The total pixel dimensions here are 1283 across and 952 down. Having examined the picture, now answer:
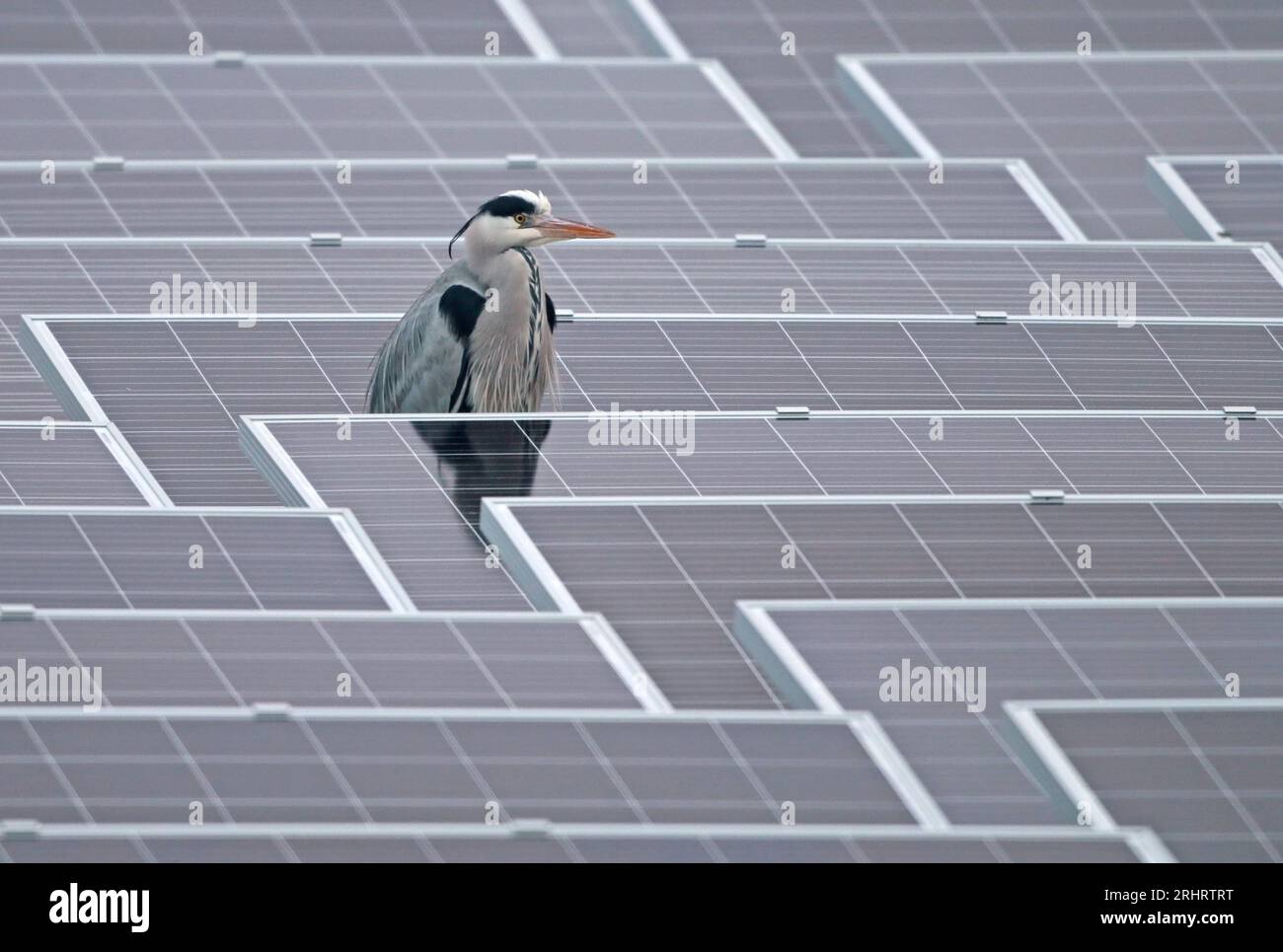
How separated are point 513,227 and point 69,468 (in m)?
3.62

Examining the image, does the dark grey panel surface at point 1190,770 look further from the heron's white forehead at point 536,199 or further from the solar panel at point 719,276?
the solar panel at point 719,276

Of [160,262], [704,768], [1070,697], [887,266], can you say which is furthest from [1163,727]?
[160,262]

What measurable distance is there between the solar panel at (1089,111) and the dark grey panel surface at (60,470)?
12.2 metres

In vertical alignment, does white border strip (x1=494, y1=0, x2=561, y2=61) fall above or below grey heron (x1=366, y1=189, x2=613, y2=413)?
above

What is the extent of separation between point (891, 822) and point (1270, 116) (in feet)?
58.4

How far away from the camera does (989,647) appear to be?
53.8ft

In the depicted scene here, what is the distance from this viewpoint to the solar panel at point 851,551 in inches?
695

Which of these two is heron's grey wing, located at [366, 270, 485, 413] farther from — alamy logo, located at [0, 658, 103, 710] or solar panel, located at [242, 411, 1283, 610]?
alamy logo, located at [0, 658, 103, 710]

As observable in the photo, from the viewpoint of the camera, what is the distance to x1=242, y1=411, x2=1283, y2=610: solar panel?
19.4 metres

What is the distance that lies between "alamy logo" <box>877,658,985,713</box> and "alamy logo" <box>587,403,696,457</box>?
422cm

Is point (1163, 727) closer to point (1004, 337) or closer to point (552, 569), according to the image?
point (552, 569)
